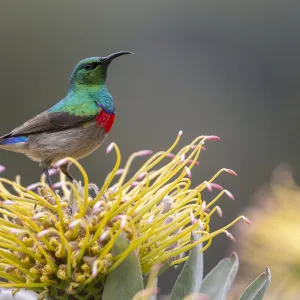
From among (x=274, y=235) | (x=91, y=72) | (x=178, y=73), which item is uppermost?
(x=91, y=72)

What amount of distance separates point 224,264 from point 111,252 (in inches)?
11.8

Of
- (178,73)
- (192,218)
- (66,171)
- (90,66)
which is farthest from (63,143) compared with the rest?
(178,73)

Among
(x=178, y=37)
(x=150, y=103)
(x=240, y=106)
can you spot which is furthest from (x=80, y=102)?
(x=178, y=37)

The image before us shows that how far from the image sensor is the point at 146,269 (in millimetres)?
2150

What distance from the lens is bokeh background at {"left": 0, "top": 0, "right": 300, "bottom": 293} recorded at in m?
12.4

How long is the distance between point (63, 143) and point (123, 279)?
3.18ft

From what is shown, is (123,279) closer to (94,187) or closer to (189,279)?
(189,279)

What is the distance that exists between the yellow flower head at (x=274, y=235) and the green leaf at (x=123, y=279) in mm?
633

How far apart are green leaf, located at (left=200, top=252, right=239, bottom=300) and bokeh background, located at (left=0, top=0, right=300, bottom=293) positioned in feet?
28.4

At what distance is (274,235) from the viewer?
8.43ft

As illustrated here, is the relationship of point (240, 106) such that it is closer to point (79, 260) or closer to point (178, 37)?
point (178, 37)

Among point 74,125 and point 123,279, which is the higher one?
point 74,125

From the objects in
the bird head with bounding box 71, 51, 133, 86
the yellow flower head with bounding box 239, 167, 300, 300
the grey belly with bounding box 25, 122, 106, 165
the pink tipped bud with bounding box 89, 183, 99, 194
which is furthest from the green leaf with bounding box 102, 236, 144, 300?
the bird head with bounding box 71, 51, 133, 86

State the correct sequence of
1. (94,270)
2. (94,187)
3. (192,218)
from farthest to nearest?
(94,187) → (192,218) → (94,270)
